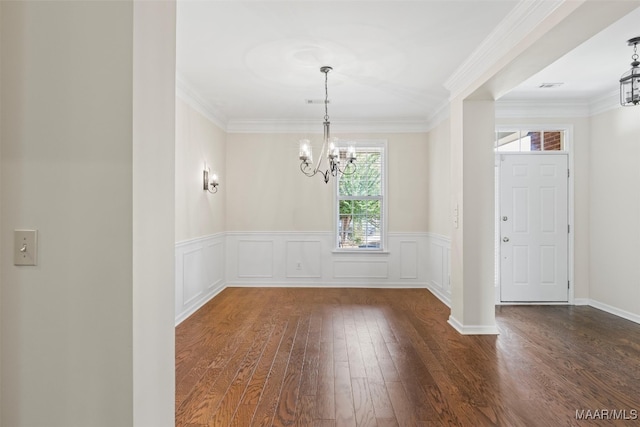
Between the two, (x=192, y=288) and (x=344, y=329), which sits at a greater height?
(x=192, y=288)

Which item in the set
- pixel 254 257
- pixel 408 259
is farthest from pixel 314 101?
pixel 408 259

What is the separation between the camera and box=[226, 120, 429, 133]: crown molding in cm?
620

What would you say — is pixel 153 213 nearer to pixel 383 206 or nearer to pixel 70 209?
pixel 70 209

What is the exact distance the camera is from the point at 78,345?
4.19ft

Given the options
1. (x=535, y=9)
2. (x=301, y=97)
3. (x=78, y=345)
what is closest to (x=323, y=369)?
(x=78, y=345)

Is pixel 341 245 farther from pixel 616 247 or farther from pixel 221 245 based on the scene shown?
pixel 616 247

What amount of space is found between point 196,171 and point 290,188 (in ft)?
6.02

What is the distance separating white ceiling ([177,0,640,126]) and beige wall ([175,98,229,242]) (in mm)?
364

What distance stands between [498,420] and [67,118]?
272 cm

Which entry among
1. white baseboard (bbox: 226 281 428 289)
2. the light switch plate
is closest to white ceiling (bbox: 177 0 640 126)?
the light switch plate

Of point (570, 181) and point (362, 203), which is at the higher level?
point (570, 181)

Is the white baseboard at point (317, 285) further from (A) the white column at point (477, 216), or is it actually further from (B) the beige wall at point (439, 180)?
(A) the white column at point (477, 216)

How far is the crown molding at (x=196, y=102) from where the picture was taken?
13.9 ft

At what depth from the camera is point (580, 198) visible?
5.14 metres
